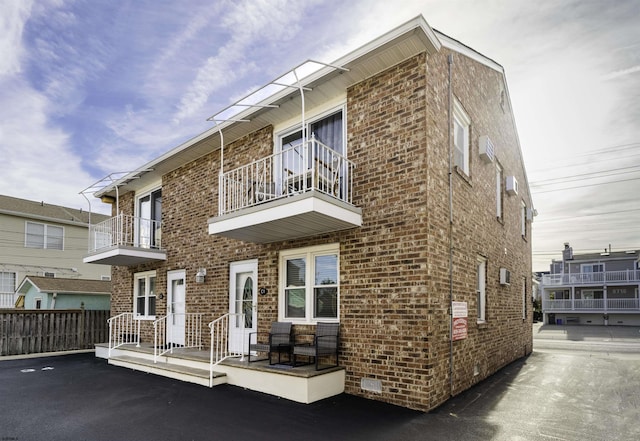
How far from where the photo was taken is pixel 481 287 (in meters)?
9.07

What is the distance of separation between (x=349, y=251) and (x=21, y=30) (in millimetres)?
10308

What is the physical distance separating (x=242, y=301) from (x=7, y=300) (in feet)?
59.3

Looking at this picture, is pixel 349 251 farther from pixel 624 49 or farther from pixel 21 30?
pixel 21 30

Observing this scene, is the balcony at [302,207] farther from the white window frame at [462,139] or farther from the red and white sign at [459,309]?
the white window frame at [462,139]

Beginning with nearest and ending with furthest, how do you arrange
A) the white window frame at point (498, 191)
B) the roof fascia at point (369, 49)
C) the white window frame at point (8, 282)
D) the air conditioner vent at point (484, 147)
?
1. the roof fascia at point (369, 49)
2. the air conditioner vent at point (484, 147)
3. the white window frame at point (498, 191)
4. the white window frame at point (8, 282)

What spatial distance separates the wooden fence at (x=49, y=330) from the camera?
12.4 metres

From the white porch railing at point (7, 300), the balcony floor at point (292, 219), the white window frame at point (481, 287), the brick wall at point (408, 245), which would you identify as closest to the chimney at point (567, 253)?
the brick wall at point (408, 245)

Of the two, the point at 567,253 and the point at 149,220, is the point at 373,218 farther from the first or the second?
the point at 567,253

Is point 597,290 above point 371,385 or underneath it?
underneath

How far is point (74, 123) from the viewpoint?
15.4 meters

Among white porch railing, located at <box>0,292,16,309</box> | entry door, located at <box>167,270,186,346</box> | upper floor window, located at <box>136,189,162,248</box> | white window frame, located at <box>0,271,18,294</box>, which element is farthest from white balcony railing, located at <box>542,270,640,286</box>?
white window frame, located at <box>0,271,18,294</box>

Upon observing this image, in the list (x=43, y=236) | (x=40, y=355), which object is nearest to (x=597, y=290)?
(x=40, y=355)

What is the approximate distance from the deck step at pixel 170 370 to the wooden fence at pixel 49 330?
4070mm

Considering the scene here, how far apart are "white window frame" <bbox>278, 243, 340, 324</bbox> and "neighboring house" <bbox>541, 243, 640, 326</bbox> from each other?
104ft
